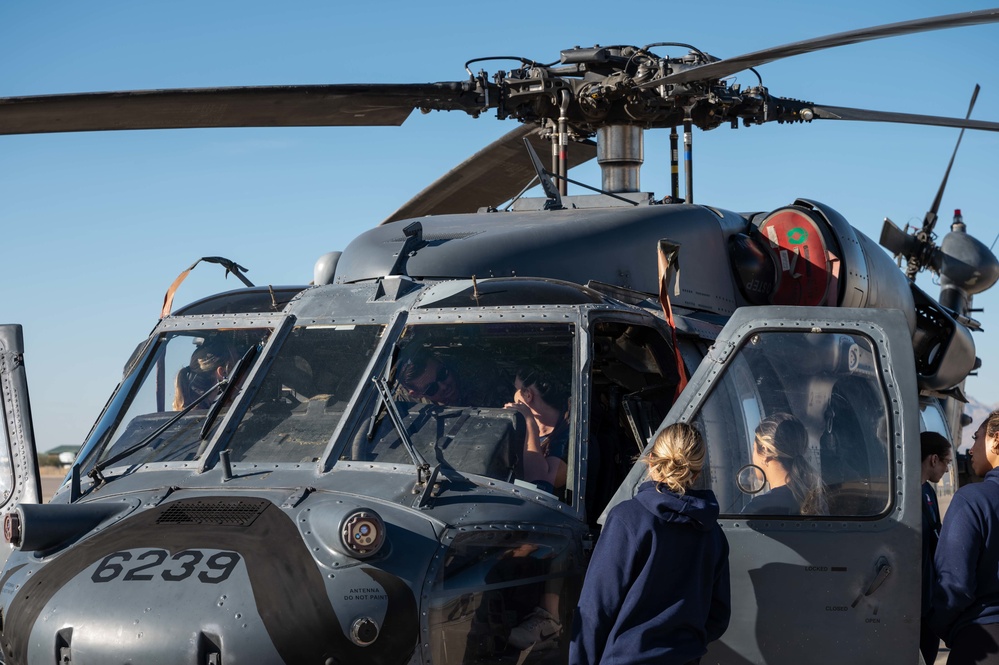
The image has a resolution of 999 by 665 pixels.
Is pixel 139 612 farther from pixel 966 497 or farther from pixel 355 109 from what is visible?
pixel 355 109

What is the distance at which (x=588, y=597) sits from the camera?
404cm

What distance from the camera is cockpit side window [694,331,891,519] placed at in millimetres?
4715

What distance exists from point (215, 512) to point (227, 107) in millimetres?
2909

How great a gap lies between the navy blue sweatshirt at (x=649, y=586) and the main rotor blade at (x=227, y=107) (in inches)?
140

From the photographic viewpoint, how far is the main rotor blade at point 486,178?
28.9 ft

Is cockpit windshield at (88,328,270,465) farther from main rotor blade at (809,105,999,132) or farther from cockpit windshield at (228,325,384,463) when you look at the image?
main rotor blade at (809,105,999,132)

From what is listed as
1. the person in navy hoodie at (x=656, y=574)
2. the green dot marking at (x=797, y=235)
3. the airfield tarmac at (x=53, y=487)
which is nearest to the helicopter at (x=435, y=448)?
the person in navy hoodie at (x=656, y=574)

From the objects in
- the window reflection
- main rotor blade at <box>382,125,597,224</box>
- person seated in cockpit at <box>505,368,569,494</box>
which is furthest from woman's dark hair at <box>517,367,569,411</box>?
main rotor blade at <box>382,125,597,224</box>

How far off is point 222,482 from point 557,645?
4.68ft

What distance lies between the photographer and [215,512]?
4434 millimetres

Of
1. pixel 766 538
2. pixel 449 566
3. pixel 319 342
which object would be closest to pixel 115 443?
pixel 319 342

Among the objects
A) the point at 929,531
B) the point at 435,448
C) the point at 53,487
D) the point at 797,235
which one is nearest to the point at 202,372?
the point at 435,448

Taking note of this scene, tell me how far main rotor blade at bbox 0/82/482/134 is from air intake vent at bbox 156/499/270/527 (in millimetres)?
2634

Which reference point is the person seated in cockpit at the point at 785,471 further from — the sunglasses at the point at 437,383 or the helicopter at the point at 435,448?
the sunglasses at the point at 437,383
